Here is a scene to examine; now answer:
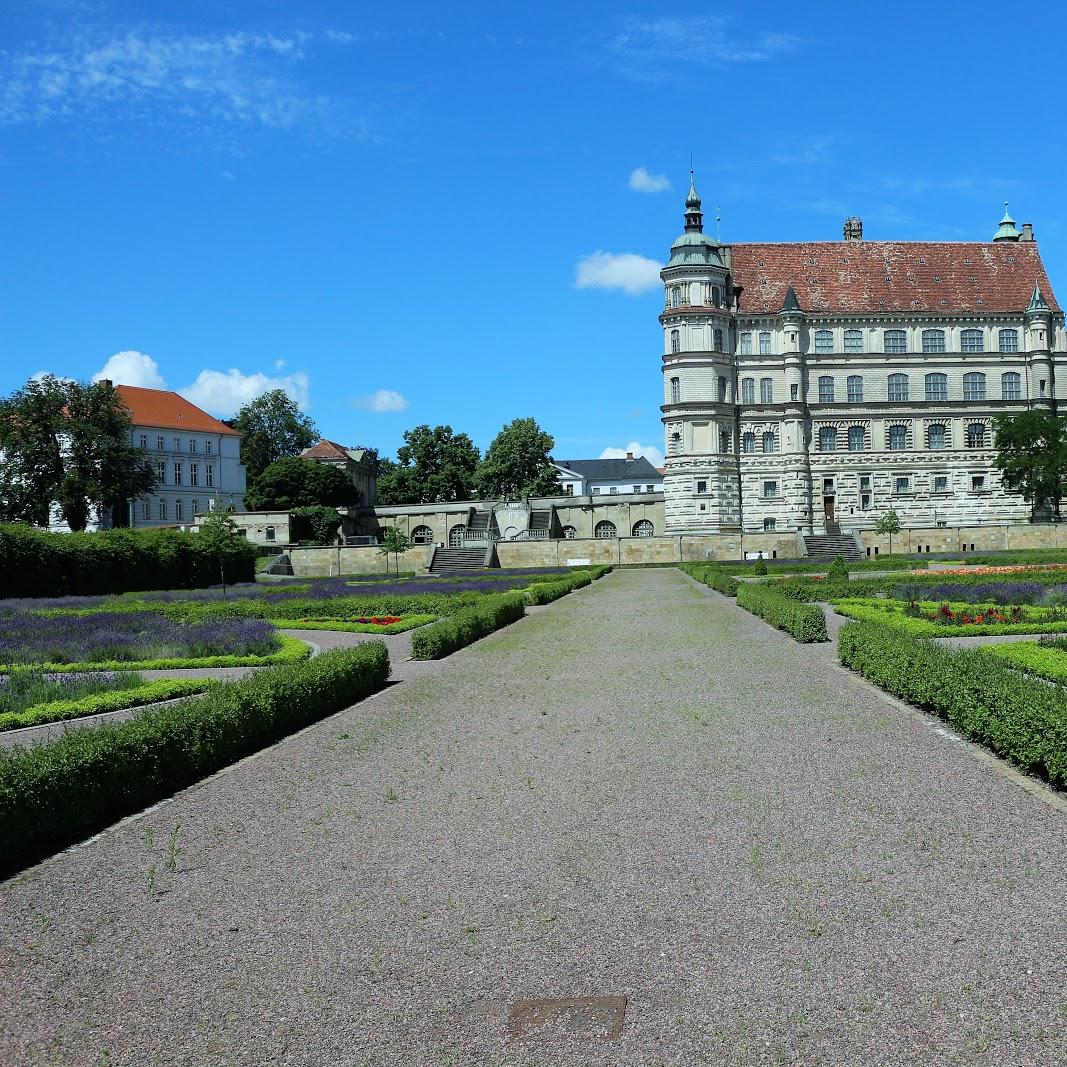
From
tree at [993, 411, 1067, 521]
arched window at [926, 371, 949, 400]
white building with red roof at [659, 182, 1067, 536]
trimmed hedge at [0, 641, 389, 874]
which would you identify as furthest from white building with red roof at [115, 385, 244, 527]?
trimmed hedge at [0, 641, 389, 874]

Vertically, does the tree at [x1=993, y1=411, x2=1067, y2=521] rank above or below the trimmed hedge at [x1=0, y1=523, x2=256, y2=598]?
above

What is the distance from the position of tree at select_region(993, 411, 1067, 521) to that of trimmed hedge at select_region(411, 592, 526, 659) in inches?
1883

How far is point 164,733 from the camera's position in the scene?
37.4ft

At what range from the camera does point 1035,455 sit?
229ft

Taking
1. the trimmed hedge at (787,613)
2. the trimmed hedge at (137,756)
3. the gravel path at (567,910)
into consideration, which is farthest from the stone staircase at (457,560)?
the gravel path at (567,910)

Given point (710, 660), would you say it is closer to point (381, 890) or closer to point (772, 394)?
point (381, 890)

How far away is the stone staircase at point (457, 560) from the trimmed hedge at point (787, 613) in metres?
36.7

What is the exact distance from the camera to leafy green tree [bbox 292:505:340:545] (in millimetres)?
93250

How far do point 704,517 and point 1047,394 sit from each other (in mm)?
25682

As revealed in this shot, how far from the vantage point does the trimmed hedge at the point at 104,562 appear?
4041 centimetres

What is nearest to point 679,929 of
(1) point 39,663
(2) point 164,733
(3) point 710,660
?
(2) point 164,733

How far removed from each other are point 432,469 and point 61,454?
3769 cm

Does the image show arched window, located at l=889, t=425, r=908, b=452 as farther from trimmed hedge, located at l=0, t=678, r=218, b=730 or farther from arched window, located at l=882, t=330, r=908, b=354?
trimmed hedge, located at l=0, t=678, r=218, b=730

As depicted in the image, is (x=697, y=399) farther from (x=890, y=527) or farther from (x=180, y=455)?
(x=180, y=455)
